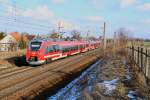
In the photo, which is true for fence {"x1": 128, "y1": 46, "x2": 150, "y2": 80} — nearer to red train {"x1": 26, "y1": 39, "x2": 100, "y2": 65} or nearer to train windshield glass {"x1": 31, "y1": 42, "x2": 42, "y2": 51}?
red train {"x1": 26, "y1": 39, "x2": 100, "y2": 65}

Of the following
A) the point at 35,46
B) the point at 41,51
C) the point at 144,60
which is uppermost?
the point at 35,46

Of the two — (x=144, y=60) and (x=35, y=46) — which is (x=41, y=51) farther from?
(x=144, y=60)

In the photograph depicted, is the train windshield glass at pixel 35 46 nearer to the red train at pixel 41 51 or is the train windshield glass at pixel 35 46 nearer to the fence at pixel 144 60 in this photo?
the red train at pixel 41 51

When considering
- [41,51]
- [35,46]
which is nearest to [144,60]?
[41,51]

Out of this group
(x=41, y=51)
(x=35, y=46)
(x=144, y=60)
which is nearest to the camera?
(x=144, y=60)

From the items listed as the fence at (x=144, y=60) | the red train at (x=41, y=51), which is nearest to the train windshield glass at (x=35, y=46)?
the red train at (x=41, y=51)

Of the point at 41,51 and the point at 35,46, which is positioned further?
the point at 35,46

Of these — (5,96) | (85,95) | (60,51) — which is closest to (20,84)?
(5,96)

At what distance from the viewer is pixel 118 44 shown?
78.4 meters

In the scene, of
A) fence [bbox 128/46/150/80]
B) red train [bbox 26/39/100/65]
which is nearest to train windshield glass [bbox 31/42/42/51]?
red train [bbox 26/39/100/65]

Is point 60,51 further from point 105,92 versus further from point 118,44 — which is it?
point 118,44

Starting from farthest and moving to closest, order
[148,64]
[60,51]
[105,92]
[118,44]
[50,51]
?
[118,44] < [60,51] < [50,51] < [148,64] < [105,92]

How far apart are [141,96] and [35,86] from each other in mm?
7186

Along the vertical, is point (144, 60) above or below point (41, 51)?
below
